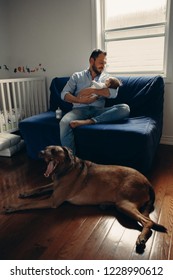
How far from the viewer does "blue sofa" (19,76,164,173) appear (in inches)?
75.7

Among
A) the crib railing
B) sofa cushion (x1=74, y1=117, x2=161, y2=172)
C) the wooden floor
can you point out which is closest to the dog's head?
the wooden floor

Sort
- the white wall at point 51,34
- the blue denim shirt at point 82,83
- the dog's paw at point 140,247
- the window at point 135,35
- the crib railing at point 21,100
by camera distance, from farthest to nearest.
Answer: the white wall at point 51,34
the crib railing at point 21,100
the window at point 135,35
the blue denim shirt at point 82,83
the dog's paw at point 140,247

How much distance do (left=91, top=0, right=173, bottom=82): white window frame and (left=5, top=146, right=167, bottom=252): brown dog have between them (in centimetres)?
161

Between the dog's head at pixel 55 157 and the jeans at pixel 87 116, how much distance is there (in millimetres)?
589

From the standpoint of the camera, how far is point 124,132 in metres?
1.92

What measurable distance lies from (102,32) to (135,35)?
449mm

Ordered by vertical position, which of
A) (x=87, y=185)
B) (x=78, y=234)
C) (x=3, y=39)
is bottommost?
(x=78, y=234)

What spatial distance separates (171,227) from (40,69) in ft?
9.44

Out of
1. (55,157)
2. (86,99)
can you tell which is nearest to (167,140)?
(86,99)

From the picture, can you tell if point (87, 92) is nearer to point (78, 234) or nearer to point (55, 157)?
point (55, 157)

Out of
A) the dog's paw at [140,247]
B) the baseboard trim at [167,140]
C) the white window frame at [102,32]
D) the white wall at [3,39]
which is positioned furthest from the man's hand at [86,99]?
the white wall at [3,39]

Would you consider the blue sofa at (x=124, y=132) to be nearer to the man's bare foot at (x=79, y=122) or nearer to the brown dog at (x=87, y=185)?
the man's bare foot at (x=79, y=122)

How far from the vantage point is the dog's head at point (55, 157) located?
1503 mm

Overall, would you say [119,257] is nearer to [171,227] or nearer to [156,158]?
[171,227]
